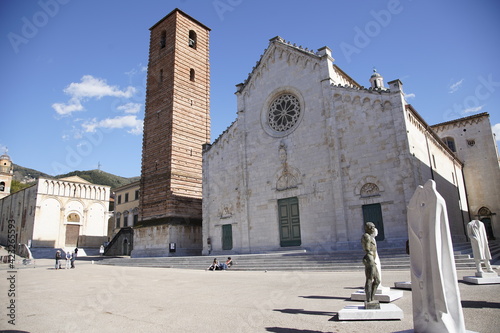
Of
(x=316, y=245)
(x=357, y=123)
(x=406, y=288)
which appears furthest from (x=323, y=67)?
(x=406, y=288)

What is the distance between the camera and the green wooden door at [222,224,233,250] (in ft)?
84.2

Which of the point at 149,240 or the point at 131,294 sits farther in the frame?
the point at 149,240

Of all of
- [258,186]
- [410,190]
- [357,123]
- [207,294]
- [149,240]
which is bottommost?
[207,294]

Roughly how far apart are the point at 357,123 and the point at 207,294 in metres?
15.3

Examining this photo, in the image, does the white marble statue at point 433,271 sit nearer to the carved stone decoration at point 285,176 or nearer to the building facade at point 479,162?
the carved stone decoration at point 285,176

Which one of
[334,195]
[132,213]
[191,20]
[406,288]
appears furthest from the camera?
[132,213]

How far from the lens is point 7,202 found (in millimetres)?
58844

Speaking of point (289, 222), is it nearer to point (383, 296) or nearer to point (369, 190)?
point (369, 190)

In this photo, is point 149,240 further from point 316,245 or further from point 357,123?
point 357,123

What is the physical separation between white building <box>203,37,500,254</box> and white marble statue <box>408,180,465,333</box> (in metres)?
14.6

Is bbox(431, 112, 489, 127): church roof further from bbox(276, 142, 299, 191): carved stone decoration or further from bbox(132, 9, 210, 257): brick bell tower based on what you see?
bbox(132, 9, 210, 257): brick bell tower

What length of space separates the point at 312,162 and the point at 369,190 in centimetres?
427

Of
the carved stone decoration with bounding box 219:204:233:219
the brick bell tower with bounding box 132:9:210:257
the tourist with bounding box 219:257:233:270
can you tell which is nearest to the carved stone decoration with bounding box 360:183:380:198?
the tourist with bounding box 219:257:233:270

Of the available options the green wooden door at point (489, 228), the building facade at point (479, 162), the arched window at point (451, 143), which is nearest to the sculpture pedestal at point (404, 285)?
the building facade at point (479, 162)
